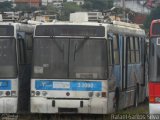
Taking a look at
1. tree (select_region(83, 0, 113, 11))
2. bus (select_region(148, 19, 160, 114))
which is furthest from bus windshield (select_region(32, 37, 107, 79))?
tree (select_region(83, 0, 113, 11))

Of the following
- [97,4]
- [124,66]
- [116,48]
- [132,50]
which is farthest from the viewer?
[97,4]

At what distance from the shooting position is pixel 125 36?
24.6 metres

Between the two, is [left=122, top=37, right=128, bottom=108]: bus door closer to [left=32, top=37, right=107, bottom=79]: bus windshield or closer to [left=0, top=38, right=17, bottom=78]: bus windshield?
[left=32, top=37, right=107, bottom=79]: bus windshield

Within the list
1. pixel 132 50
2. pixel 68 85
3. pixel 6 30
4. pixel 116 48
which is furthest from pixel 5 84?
pixel 132 50

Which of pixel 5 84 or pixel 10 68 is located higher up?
pixel 10 68

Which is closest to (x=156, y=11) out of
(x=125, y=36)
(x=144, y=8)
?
(x=144, y=8)

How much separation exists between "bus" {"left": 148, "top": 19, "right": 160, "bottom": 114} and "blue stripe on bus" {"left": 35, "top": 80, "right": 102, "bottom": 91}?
2.72m

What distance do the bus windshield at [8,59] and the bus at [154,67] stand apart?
458 cm

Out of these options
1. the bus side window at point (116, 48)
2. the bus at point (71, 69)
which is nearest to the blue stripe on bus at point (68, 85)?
the bus at point (71, 69)

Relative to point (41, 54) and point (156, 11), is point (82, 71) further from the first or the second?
point (156, 11)

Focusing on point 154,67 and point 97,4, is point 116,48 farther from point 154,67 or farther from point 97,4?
point 97,4

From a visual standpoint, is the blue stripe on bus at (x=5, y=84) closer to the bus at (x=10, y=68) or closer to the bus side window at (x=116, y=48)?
the bus at (x=10, y=68)

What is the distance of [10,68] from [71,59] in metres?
1.76

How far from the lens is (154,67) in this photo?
18.4 metres
